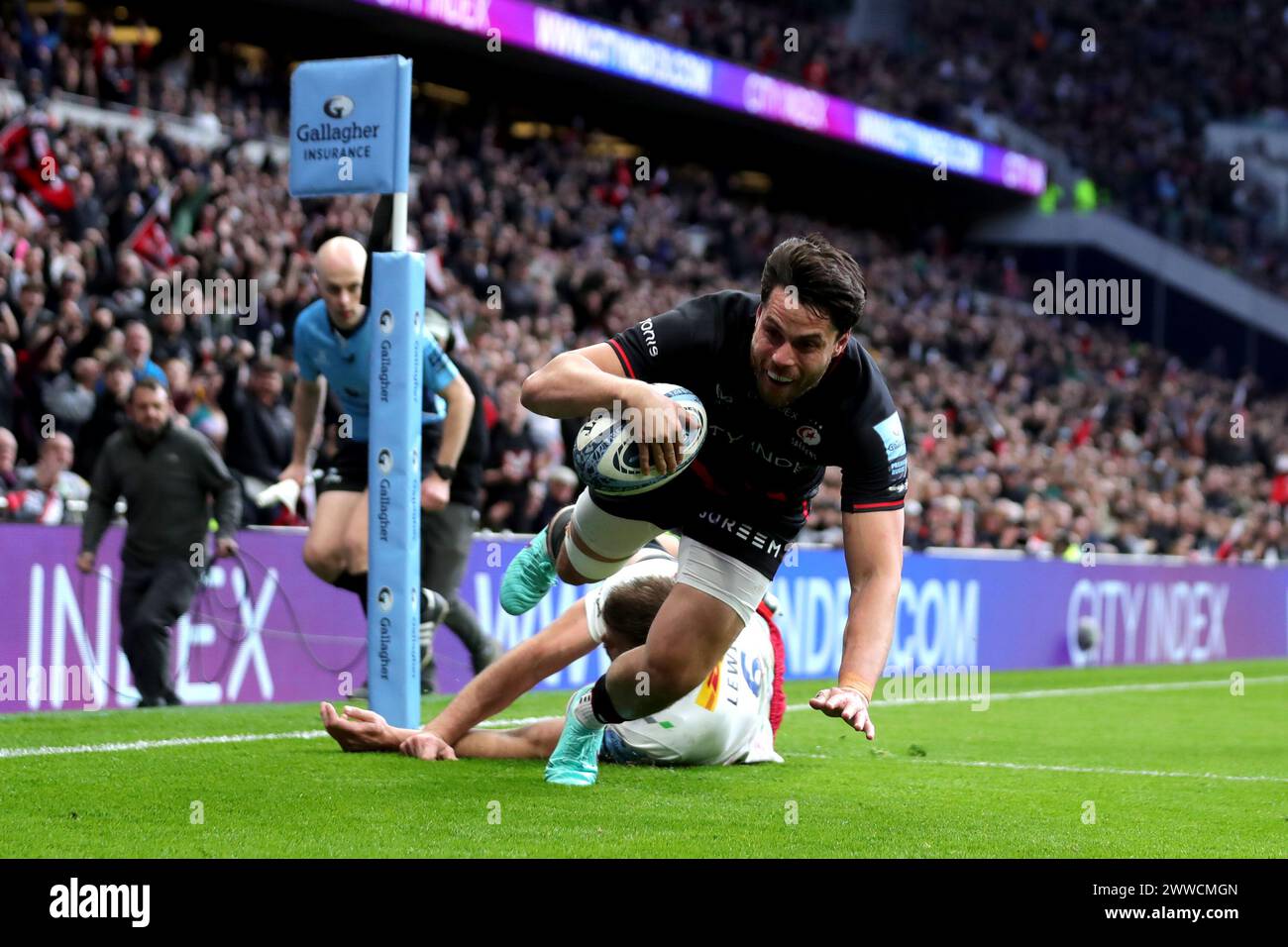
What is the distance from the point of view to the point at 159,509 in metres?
11.1

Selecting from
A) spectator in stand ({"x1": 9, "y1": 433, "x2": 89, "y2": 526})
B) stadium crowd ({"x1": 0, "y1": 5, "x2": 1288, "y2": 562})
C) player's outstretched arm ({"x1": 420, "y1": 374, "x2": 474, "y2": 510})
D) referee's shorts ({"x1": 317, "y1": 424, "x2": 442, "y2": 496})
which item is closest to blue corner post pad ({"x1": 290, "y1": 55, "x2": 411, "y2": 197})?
player's outstretched arm ({"x1": 420, "y1": 374, "x2": 474, "y2": 510})

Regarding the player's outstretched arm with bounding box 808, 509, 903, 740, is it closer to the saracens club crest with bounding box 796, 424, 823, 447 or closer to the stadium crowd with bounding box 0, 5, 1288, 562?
the saracens club crest with bounding box 796, 424, 823, 447

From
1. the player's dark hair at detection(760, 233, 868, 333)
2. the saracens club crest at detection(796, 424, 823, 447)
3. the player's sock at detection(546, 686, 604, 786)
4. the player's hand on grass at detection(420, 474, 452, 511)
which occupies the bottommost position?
the player's sock at detection(546, 686, 604, 786)

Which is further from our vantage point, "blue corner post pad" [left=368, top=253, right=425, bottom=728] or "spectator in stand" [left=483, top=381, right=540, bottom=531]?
"spectator in stand" [left=483, top=381, right=540, bottom=531]

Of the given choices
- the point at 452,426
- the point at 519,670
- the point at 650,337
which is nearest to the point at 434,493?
the point at 452,426

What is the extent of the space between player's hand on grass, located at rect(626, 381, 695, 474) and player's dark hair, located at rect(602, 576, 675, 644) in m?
1.93

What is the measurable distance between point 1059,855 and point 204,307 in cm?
1089

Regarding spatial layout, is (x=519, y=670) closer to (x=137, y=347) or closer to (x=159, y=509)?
(x=159, y=509)

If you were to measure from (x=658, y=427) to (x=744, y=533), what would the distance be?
135cm

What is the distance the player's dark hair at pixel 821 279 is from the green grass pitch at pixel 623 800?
171 cm

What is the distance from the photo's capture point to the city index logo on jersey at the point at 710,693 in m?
7.49

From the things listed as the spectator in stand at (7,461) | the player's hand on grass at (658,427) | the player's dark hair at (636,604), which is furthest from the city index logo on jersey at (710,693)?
the spectator in stand at (7,461)

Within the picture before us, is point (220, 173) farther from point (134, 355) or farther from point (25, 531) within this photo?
point (25, 531)
